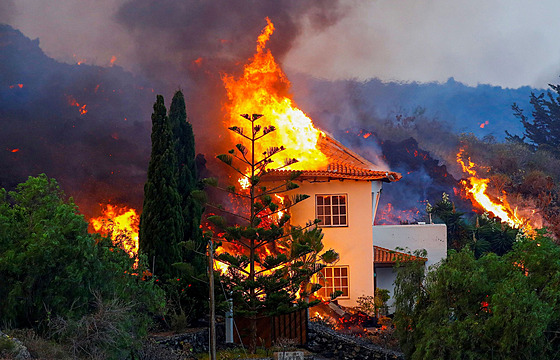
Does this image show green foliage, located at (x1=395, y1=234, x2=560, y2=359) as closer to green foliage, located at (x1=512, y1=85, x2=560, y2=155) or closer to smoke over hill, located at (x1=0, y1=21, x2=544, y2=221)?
smoke over hill, located at (x1=0, y1=21, x2=544, y2=221)

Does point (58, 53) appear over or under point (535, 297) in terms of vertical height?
over

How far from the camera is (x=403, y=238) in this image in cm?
2478

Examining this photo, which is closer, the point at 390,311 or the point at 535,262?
the point at 535,262

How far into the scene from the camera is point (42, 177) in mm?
14727

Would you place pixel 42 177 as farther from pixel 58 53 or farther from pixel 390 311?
pixel 58 53

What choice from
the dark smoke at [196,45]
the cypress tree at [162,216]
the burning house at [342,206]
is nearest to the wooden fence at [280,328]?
the cypress tree at [162,216]

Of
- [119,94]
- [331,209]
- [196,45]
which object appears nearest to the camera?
[331,209]

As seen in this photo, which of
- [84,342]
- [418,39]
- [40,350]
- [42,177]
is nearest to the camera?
[40,350]

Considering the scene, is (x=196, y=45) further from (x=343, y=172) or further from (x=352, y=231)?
(x=352, y=231)

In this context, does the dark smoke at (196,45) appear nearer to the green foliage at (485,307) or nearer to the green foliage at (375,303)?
the green foliage at (375,303)

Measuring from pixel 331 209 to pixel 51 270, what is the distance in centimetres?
1149

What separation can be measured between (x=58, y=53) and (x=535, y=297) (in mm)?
25540

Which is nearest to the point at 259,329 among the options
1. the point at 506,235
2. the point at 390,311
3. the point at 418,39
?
the point at 390,311

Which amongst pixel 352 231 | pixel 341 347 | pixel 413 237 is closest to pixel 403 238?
pixel 413 237
